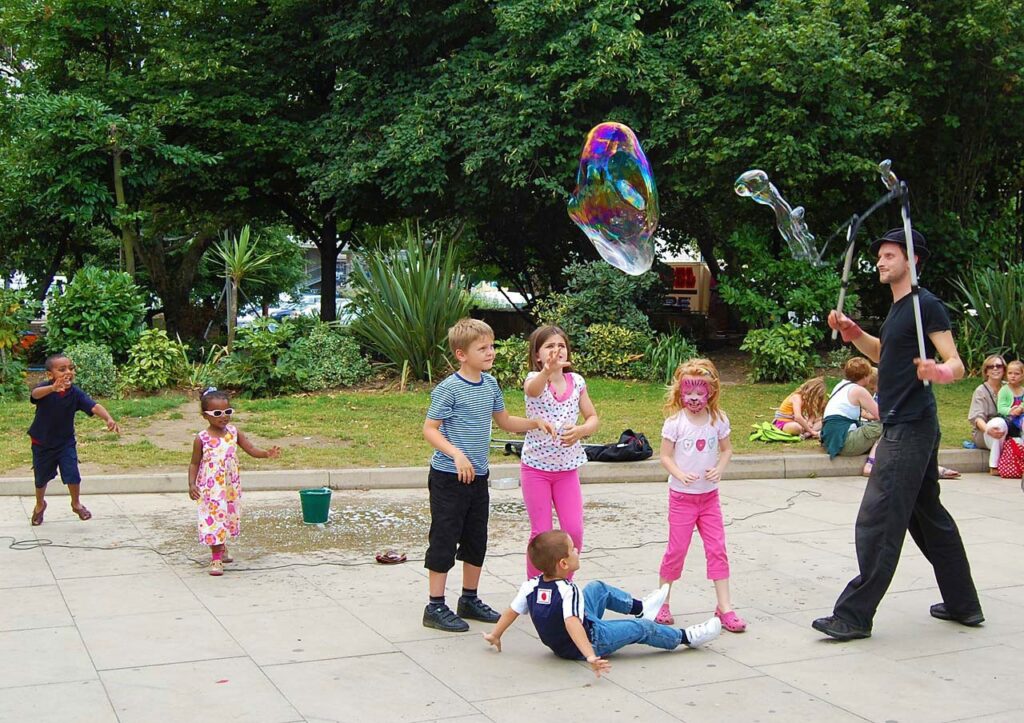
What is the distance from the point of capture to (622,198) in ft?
33.2

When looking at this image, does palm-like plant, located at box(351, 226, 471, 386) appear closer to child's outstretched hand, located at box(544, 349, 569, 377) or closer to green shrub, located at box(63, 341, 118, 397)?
green shrub, located at box(63, 341, 118, 397)

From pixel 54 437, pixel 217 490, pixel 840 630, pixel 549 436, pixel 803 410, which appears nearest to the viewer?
pixel 840 630

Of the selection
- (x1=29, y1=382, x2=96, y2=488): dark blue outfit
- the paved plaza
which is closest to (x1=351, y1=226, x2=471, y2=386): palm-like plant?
the paved plaza

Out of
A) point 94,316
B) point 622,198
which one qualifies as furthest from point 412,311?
point 622,198

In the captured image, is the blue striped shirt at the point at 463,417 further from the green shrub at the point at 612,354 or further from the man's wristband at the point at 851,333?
the green shrub at the point at 612,354

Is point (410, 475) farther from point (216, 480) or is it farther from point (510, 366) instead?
point (510, 366)

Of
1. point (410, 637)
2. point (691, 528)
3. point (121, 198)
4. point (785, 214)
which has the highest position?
point (121, 198)

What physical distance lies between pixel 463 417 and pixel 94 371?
9.85 m

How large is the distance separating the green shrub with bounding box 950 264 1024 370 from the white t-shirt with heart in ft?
39.1

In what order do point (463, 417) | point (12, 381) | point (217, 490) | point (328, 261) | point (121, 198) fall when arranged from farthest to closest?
point (328, 261)
point (121, 198)
point (12, 381)
point (217, 490)
point (463, 417)

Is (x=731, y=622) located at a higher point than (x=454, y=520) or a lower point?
lower

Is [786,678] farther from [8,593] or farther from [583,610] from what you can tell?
[8,593]

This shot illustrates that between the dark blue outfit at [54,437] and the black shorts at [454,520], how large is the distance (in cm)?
347

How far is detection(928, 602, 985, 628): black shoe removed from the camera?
5934 millimetres
